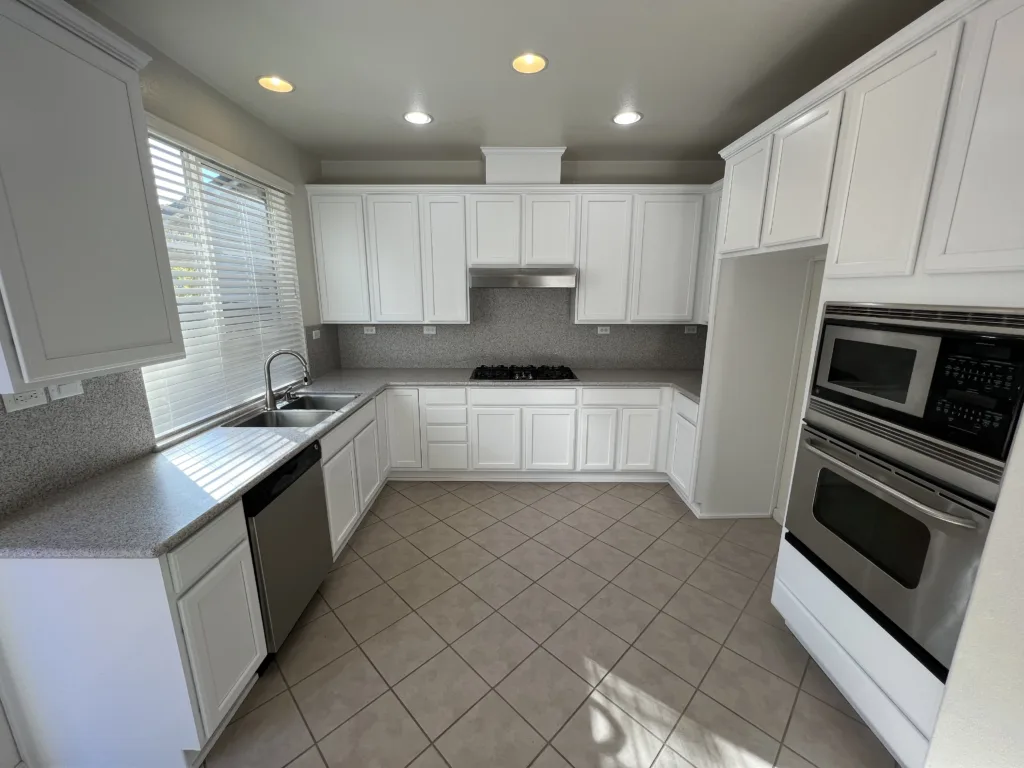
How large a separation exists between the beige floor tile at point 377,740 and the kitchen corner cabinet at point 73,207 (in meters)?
1.50

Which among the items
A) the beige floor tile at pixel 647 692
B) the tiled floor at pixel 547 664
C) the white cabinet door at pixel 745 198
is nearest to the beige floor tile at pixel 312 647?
the tiled floor at pixel 547 664

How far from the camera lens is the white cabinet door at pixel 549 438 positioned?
324 centimetres

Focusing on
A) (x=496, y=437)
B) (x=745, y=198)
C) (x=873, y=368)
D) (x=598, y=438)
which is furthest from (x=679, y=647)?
(x=745, y=198)

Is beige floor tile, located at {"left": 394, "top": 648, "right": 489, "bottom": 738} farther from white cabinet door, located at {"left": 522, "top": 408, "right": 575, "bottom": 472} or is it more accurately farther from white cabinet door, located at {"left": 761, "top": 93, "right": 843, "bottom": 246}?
white cabinet door, located at {"left": 761, "top": 93, "right": 843, "bottom": 246}

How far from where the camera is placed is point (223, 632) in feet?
4.59

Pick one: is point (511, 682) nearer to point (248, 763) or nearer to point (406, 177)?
point (248, 763)

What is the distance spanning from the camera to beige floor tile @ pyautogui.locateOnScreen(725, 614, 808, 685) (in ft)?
5.65

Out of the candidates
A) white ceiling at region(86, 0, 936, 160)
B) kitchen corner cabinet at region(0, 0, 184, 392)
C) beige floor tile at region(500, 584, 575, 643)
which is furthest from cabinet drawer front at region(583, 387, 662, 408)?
kitchen corner cabinet at region(0, 0, 184, 392)

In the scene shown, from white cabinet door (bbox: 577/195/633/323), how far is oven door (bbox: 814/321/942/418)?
1839 mm

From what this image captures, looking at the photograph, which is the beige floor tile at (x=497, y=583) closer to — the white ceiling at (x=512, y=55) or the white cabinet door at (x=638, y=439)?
the white cabinet door at (x=638, y=439)

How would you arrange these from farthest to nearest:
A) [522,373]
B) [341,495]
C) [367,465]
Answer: [522,373]
[367,465]
[341,495]

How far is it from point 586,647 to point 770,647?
2.76 feet

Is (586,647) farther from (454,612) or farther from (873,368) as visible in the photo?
(873,368)

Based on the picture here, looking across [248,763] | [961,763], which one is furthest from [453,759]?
[961,763]
